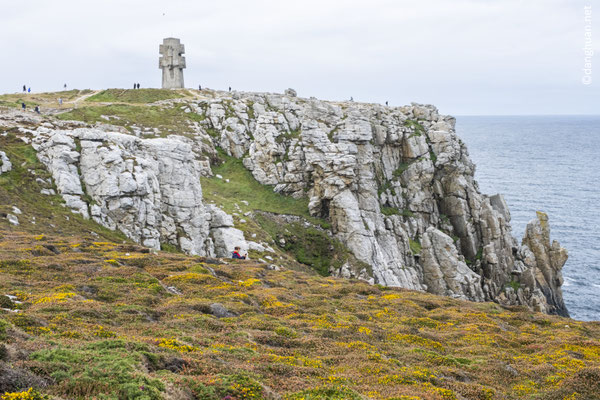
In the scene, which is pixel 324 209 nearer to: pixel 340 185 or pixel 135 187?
pixel 340 185

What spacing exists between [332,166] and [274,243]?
66.4 feet

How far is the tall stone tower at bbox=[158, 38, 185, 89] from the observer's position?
11494 centimetres

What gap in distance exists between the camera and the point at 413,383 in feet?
69.0

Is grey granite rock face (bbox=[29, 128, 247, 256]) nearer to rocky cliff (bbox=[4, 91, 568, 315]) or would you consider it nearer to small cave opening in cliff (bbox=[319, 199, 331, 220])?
rocky cliff (bbox=[4, 91, 568, 315])

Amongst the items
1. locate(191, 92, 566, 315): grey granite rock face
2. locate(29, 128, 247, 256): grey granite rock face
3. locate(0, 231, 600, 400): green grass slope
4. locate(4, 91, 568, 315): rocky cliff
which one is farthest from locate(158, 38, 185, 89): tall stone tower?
locate(0, 231, 600, 400): green grass slope

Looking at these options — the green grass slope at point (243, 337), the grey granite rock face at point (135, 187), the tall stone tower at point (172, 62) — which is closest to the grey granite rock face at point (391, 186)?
the tall stone tower at point (172, 62)

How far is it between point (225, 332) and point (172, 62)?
10313 centimetres

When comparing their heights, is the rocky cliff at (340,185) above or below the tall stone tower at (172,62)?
below

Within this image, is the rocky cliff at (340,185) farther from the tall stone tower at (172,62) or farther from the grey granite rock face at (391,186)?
the tall stone tower at (172,62)

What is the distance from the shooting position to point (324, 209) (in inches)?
3142

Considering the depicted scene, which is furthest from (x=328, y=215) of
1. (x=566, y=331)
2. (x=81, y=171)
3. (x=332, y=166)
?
(x=566, y=331)

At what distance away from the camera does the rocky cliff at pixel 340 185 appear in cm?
5603

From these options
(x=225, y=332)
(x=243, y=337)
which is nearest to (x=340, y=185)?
(x=225, y=332)

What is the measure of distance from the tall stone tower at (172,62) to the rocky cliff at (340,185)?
1305cm
